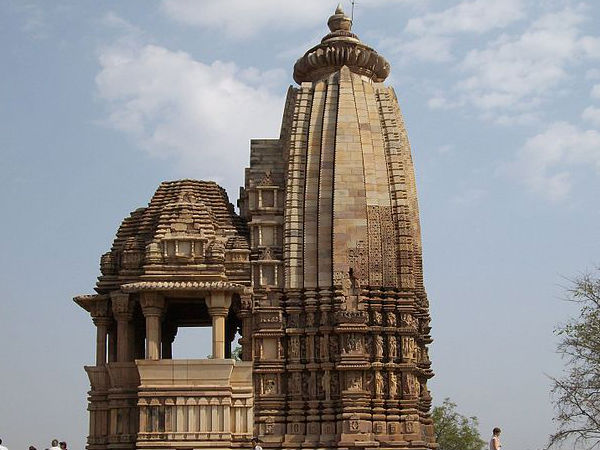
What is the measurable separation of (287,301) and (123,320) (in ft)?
13.5

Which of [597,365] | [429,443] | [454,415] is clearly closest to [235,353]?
[454,415]

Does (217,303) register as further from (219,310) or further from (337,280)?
(337,280)

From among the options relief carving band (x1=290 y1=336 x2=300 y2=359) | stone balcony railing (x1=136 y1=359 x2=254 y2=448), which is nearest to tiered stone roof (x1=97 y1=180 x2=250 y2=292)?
relief carving band (x1=290 y1=336 x2=300 y2=359)

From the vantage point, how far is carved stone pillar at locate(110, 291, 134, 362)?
25.9 m

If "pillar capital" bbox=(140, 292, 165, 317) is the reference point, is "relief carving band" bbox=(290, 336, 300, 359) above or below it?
below

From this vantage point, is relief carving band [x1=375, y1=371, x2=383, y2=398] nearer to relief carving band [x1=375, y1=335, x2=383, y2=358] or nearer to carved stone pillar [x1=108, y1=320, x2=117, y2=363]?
relief carving band [x1=375, y1=335, x2=383, y2=358]

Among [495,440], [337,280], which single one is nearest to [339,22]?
[337,280]

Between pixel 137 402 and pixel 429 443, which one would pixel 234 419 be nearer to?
pixel 137 402

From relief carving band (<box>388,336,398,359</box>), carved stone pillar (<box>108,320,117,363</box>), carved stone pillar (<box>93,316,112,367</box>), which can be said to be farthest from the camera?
carved stone pillar (<box>108,320,117,363</box>)

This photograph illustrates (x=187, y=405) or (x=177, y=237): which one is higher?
(x=177, y=237)

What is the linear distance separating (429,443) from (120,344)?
8471 mm

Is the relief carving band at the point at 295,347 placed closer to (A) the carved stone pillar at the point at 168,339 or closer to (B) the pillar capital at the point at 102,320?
(B) the pillar capital at the point at 102,320

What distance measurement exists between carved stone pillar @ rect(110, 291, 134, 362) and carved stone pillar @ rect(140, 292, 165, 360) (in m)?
0.51

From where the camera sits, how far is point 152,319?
2561 centimetres
